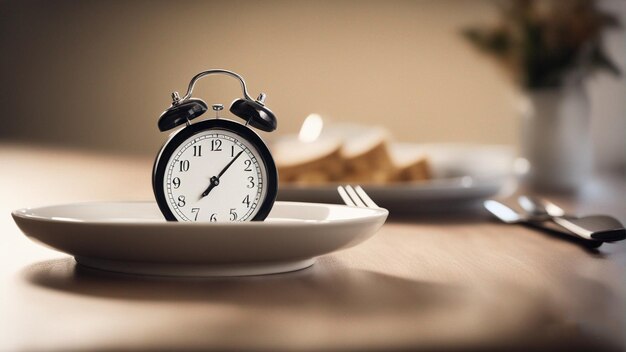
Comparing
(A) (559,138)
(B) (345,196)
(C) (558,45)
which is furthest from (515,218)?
(C) (558,45)

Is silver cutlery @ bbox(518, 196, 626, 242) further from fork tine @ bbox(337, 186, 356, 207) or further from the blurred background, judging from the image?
the blurred background

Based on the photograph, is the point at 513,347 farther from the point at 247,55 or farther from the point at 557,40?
the point at 247,55

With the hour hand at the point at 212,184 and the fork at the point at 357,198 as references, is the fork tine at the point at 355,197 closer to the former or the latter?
the fork at the point at 357,198

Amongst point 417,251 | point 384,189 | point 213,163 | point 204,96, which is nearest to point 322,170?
point 384,189

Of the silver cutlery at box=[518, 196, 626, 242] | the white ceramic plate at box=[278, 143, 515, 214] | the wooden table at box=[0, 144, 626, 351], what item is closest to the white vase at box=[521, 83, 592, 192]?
the white ceramic plate at box=[278, 143, 515, 214]

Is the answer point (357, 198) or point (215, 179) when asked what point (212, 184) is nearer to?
point (215, 179)

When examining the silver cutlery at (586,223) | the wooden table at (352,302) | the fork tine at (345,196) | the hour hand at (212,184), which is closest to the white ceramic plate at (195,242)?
the wooden table at (352,302)
